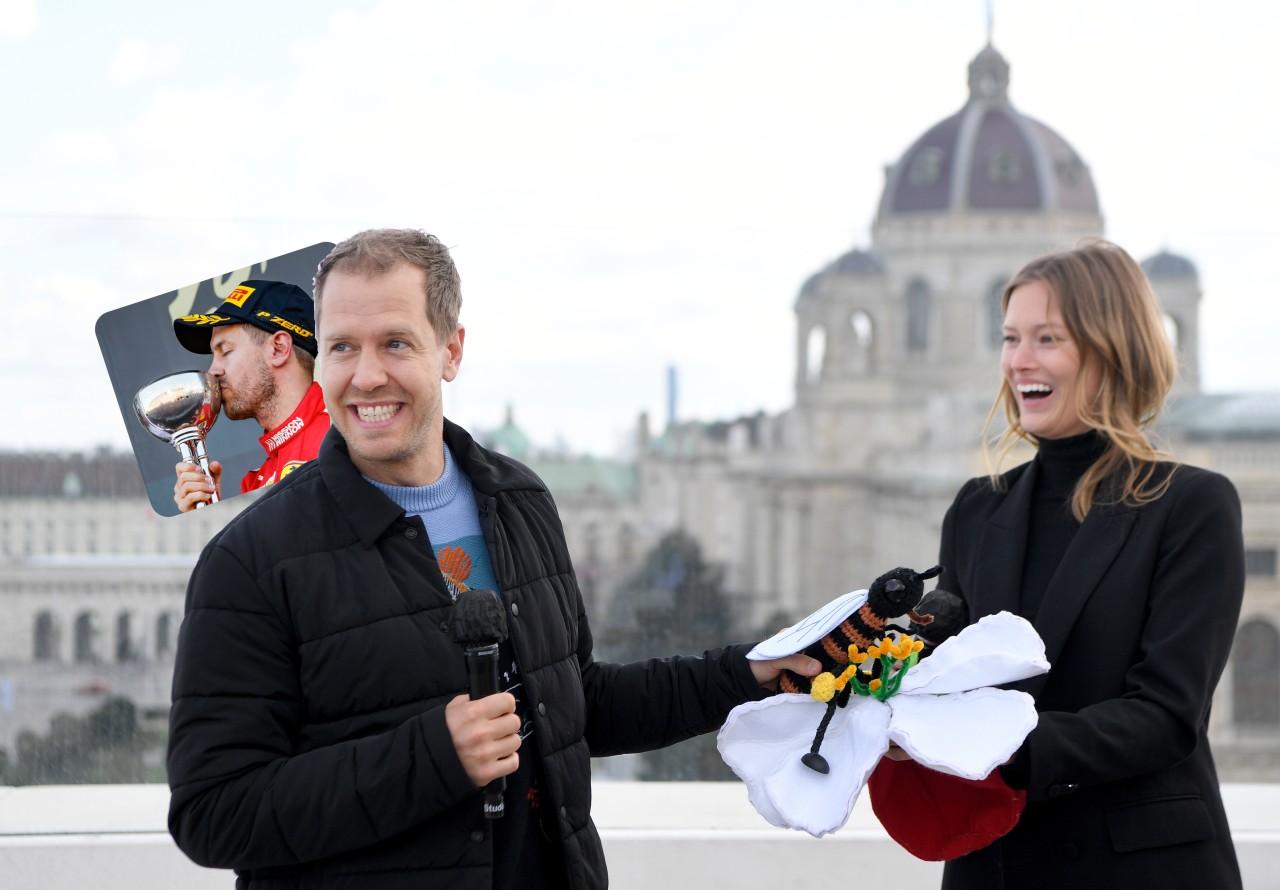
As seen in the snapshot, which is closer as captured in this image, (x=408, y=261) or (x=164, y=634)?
(x=408, y=261)

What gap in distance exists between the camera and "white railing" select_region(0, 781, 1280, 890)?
2.33m

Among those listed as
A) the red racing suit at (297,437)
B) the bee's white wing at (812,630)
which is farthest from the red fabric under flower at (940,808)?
the red racing suit at (297,437)

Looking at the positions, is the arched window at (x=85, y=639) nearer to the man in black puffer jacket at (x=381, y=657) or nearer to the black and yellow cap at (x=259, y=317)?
the black and yellow cap at (x=259, y=317)

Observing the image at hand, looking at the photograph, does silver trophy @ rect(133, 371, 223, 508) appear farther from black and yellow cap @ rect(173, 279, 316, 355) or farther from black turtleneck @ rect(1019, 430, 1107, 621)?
black turtleneck @ rect(1019, 430, 1107, 621)

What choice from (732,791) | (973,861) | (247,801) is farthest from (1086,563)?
(732,791)

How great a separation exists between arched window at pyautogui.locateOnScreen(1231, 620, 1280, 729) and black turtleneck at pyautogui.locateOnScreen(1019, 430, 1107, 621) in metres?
5.84

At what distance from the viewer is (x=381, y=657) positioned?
127cm

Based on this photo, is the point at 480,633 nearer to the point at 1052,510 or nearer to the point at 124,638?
the point at 1052,510

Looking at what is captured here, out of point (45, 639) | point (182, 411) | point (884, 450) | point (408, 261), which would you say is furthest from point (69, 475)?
point (884, 450)

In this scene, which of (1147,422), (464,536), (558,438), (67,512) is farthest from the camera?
(558,438)

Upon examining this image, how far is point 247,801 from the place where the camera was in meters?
1.20

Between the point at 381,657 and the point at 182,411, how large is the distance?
0.70m

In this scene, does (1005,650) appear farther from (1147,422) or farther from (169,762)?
(169,762)

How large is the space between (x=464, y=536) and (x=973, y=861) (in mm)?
735
